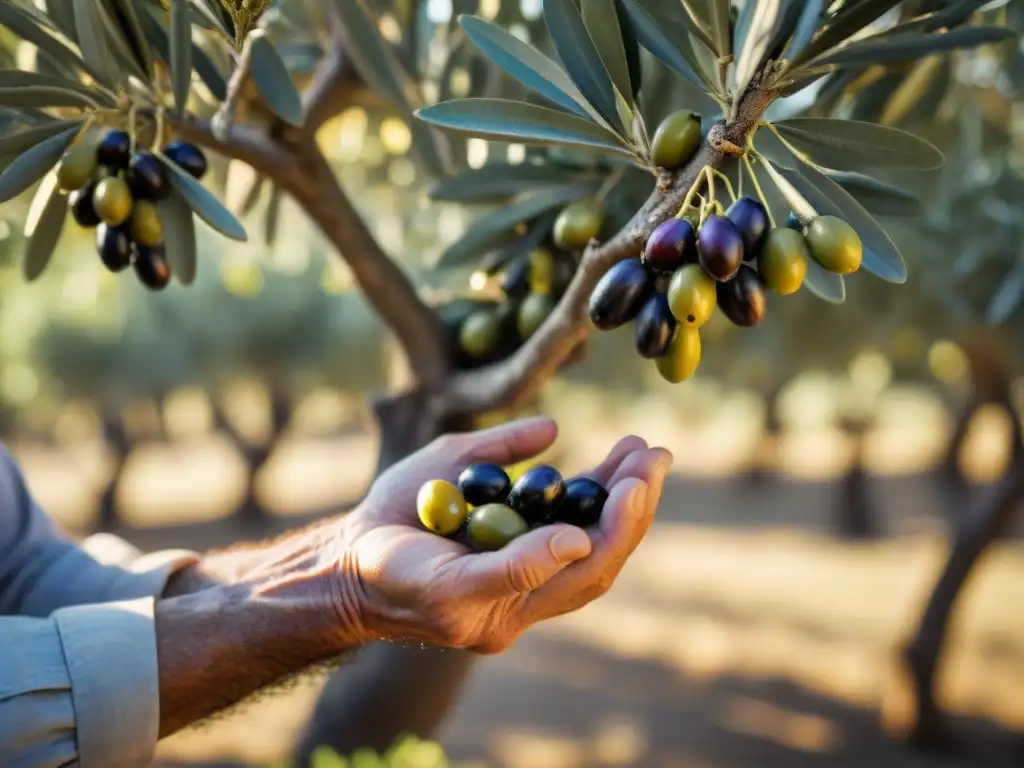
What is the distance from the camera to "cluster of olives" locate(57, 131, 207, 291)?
124 cm

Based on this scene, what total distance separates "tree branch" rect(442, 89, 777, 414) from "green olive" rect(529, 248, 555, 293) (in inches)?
5.6

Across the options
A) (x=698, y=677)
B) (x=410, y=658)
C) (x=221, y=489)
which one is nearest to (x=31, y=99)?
(x=410, y=658)

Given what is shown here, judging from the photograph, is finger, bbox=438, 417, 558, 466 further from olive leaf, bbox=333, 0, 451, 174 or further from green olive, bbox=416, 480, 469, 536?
olive leaf, bbox=333, 0, 451, 174

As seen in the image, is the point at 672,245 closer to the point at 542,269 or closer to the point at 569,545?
the point at 569,545

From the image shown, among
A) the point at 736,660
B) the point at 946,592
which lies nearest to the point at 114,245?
the point at 946,592

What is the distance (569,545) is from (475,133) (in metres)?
0.52

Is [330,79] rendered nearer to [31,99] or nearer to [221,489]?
[31,99]

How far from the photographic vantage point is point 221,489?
13898 mm

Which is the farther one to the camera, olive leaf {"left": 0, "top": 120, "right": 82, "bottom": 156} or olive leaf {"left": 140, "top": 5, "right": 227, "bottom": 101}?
olive leaf {"left": 140, "top": 5, "right": 227, "bottom": 101}

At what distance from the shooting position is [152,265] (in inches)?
53.0

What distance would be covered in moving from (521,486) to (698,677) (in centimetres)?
526

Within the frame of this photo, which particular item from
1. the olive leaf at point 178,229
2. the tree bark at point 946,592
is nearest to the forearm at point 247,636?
the olive leaf at point 178,229

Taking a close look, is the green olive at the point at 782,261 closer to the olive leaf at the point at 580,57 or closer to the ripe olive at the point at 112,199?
the olive leaf at the point at 580,57

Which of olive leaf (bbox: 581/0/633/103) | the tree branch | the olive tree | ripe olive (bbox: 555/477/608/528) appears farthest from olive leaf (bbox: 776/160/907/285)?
ripe olive (bbox: 555/477/608/528)
